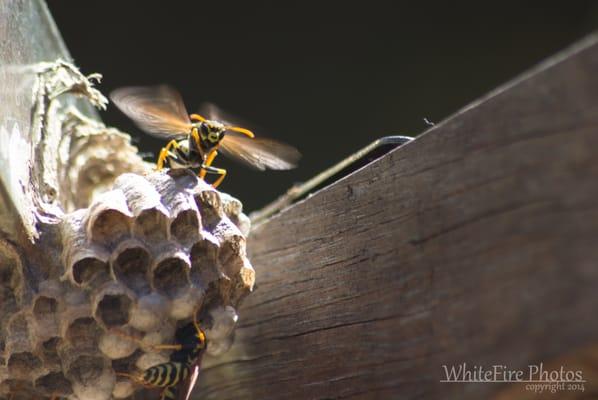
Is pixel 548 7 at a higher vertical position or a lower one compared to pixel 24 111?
higher

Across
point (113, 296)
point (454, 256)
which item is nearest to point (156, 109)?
point (113, 296)

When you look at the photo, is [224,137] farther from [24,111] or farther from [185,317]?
[185,317]

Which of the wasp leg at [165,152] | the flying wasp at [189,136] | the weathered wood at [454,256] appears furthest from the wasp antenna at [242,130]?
the weathered wood at [454,256]

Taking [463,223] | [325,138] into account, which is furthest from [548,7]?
[463,223]

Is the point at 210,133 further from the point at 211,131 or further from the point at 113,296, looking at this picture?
the point at 113,296

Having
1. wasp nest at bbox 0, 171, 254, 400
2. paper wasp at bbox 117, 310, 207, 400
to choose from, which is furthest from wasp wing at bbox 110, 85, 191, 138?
paper wasp at bbox 117, 310, 207, 400

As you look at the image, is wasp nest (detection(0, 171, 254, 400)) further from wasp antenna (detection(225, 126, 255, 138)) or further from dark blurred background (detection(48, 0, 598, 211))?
dark blurred background (detection(48, 0, 598, 211))

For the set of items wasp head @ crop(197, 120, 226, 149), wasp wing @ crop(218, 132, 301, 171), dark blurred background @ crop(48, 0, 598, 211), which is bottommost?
wasp wing @ crop(218, 132, 301, 171)
